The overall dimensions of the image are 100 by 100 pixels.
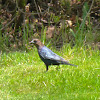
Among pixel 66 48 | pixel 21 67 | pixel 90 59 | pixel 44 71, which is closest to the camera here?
pixel 44 71

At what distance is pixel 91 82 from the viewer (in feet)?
15.6

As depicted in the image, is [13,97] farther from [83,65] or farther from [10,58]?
[10,58]

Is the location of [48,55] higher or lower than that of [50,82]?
higher

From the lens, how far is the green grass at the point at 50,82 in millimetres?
4332

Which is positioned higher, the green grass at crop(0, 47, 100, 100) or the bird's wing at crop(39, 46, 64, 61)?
the bird's wing at crop(39, 46, 64, 61)

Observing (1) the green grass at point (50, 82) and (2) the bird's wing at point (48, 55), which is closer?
(1) the green grass at point (50, 82)

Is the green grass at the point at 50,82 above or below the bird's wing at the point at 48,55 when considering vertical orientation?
below

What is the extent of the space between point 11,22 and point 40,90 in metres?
4.37

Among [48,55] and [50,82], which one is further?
[48,55]

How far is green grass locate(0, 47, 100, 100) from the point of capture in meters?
4.33

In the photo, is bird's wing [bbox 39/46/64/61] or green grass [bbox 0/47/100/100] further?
bird's wing [bbox 39/46/64/61]

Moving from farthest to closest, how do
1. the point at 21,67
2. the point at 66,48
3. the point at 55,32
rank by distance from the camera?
the point at 55,32, the point at 66,48, the point at 21,67

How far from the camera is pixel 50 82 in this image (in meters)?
4.86

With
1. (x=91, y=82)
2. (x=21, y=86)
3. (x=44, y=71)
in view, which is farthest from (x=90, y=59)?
(x=21, y=86)
